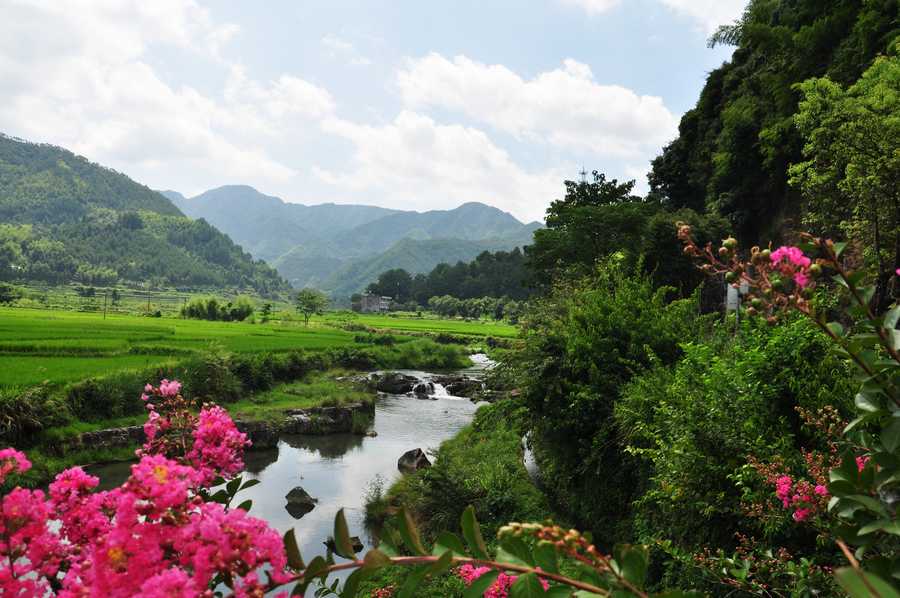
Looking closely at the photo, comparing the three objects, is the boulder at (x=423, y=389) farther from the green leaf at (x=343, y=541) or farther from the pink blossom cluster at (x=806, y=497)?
the green leaf at (x=343, y=541)

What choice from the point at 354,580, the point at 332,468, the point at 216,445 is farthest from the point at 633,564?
the point at 332,468

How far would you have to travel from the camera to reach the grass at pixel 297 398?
76.1 feet

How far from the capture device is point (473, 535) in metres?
1.30

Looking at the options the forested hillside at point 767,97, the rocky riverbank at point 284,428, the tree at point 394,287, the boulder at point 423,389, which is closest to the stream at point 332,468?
the rocky riverbank at point 284,428

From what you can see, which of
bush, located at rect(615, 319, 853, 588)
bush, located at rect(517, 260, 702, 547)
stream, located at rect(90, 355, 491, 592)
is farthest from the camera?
stream, located at rect(90, 355, 491, 592)

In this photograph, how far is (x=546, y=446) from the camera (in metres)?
11.4

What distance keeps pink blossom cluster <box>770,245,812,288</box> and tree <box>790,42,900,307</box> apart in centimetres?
1037

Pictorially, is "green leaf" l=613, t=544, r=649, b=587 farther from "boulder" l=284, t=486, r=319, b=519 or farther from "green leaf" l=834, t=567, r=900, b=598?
"boulder" l=284, t=486, r=319, b=519

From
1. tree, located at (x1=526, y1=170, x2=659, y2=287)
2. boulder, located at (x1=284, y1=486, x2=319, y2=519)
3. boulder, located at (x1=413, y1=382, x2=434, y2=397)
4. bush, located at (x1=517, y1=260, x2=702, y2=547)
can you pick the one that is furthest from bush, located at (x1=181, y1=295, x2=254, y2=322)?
bush, located at (x1=517, y1=260, x2=702, y2=547)

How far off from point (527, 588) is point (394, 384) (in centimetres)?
3299

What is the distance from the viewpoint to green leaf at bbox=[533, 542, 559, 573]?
1207mm

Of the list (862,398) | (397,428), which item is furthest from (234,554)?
(397,428)

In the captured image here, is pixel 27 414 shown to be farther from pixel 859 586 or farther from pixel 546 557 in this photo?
pixel 859 586

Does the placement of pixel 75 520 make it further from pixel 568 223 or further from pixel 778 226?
pixel 568 223
